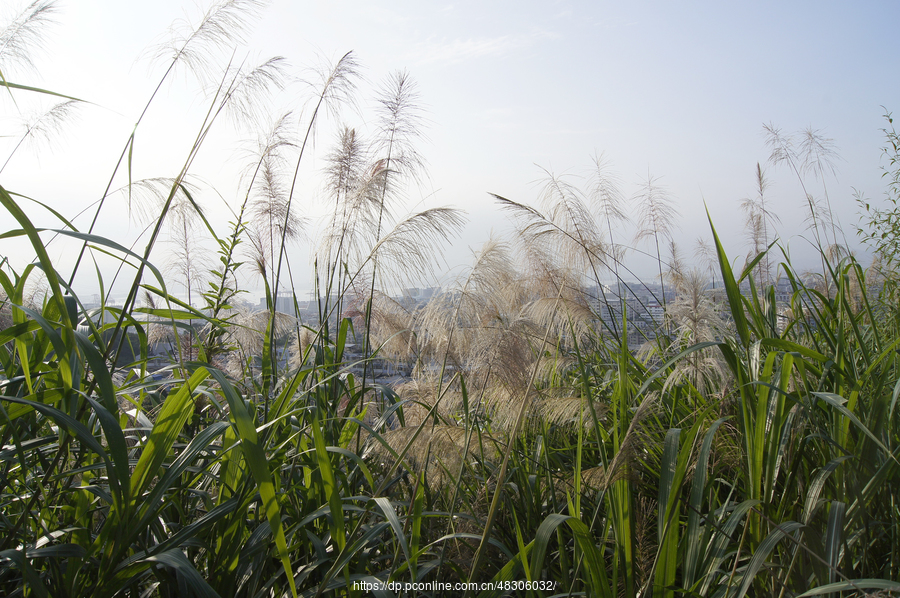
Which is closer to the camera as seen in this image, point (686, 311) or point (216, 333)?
point (686, 311)

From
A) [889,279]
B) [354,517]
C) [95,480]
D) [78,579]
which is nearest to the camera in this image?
[78,579]

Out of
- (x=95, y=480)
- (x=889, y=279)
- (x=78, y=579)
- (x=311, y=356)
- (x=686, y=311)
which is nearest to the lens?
(x=78, y=579)

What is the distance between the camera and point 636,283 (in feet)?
11.5

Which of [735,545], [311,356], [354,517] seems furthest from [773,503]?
[311,356]

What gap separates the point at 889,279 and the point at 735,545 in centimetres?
260

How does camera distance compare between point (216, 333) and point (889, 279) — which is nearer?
point (216, 333)

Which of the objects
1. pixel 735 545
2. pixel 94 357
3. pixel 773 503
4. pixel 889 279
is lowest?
pixel 735 545

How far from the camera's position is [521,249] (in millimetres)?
2479

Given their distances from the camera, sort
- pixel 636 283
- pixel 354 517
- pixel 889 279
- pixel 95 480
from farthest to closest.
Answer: pixel 636 283
pixel 889 279
pixel 354 517
pixel 95 480

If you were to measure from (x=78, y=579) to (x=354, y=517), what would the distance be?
731mm

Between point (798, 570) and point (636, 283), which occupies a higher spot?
point (636, 283)

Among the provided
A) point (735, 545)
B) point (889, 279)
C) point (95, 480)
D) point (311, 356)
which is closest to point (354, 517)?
point (311, 356)

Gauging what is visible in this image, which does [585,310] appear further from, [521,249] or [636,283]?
[636,283]

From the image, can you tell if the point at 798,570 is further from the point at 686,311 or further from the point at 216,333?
the point at 216,333
